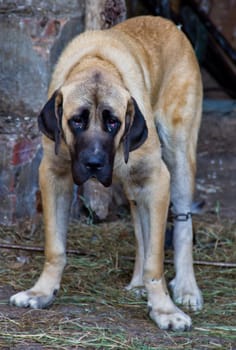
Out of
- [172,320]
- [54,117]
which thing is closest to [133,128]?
[54,117]

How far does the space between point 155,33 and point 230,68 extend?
3.56 metres

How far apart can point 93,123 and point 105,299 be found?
51.8 inches

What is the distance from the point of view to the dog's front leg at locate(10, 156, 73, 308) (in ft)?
19.8

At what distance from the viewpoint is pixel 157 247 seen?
19.6ft

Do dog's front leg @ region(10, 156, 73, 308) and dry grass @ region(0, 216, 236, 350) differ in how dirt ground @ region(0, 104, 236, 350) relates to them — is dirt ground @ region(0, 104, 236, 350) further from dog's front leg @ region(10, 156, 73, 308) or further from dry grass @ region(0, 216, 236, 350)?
dog's front leg @ region(10, 156, 73, 308)

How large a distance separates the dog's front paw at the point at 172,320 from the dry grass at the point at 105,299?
5 cm

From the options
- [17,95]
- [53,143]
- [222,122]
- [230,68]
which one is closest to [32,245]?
[17,95]

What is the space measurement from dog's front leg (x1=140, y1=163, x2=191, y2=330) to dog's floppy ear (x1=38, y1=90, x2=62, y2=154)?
0.68 meters

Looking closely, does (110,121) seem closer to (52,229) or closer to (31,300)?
(52,229)

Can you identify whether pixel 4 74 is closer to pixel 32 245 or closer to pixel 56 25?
pixel 56 25

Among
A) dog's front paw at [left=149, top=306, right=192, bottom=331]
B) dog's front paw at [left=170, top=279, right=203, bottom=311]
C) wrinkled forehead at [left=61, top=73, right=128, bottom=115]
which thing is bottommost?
dog's front paw at [left=170, top=279, right=203, bottom=311]

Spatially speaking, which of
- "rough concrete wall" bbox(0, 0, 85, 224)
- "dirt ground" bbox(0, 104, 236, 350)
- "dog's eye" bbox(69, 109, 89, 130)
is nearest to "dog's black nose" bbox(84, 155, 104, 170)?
"dog's eye" bbox(69, 109, 89, 130)

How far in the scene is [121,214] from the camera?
27.6 ft

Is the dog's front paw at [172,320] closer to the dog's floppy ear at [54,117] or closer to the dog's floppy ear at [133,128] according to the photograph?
the dog's floppy ear at [133,128]
